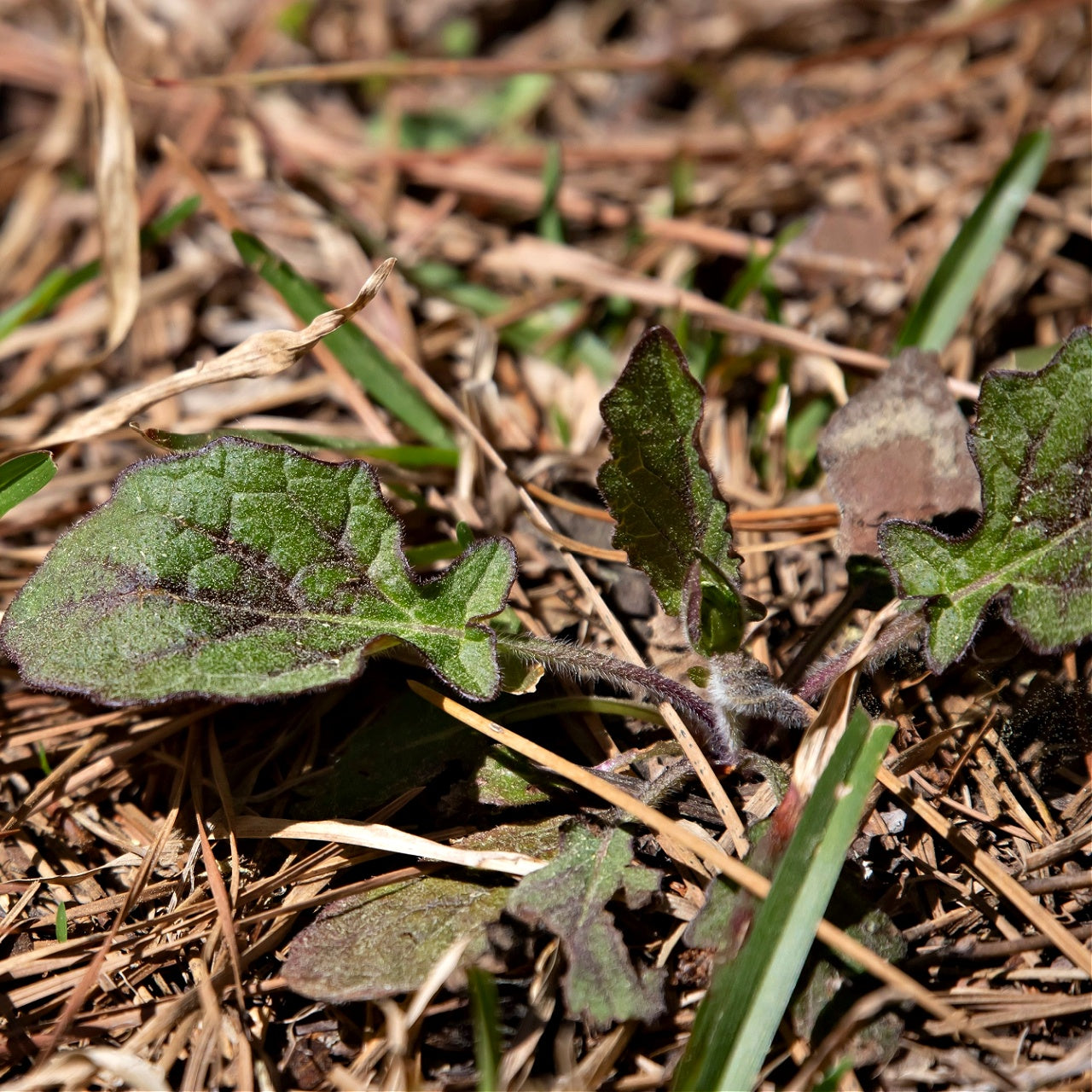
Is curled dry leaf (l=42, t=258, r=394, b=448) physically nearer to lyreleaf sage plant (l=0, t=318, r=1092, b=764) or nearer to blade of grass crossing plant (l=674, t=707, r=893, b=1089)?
lyreleaf sage plant (l=0, t=318, r=1092, b=764)

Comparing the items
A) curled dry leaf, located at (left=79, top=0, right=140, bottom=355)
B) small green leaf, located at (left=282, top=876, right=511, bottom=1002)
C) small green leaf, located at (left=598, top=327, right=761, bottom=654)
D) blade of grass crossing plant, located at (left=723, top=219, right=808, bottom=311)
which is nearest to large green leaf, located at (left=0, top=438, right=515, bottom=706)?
small green leaf, located at (left=598, top=327, right=761, bottom=654)

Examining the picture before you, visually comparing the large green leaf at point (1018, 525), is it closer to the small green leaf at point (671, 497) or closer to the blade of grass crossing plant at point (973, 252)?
the small green leaf at point (671, 497)

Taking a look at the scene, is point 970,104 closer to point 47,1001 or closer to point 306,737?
point 306,737

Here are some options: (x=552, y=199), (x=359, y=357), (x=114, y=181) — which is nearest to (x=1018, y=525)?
(x=359, y=357)

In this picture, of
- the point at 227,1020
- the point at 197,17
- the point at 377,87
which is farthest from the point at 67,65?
the point at 227,1020

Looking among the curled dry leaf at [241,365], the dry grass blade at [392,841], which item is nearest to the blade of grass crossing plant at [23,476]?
the curled dry leaf at [241,365]

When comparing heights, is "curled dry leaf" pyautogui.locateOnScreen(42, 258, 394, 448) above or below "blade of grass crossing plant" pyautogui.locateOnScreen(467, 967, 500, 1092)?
above

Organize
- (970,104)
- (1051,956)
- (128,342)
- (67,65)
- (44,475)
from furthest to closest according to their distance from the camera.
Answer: (67,65)
(970,104)
(128,342)
(44,475)
(1051,956)
